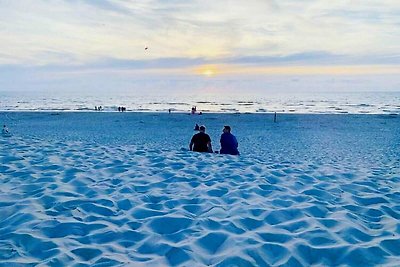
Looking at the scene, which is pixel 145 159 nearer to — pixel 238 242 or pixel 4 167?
pixel 4 167

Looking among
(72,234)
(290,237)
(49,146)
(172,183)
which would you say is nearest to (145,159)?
(172,183)

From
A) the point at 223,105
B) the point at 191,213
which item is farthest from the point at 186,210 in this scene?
the point at 223,105

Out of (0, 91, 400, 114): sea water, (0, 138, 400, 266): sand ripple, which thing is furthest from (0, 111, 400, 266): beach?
(0, 91, 400, 114): sea water

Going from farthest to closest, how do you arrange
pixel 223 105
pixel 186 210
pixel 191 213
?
pixel 223 105, pixel 186 210, pixel 191 213

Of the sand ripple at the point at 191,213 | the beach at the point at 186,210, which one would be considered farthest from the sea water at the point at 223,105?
the sand ripple at the point at 191,213

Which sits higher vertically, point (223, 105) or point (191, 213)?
point (191, 213)

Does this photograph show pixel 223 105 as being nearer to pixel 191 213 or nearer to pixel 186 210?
pixel 186 210

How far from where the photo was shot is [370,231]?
523 centimetres

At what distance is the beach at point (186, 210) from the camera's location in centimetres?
445

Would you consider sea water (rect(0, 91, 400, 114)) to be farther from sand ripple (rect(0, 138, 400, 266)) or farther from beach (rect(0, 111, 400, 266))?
sand ripple (rect(0, 138, 400, 266))

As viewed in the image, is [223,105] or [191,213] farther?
[223,105]

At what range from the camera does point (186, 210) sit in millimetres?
5918

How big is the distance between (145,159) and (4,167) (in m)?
2.84

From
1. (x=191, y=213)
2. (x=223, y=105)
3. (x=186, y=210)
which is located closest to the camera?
→ (x=191, y=213)
